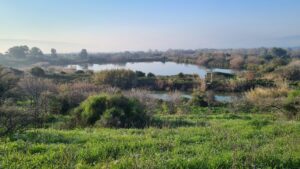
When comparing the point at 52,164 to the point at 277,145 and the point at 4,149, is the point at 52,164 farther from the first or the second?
the point at 277,145

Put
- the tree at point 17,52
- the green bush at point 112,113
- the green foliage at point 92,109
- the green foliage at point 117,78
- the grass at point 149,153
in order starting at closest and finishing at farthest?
1. the grass at point 149,153
2. the green bush at point 112,113
3. the green foliage at point 92,109
4. the green foliage at point 117,78
5. the tree at point 17,52

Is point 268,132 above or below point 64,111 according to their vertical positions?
above

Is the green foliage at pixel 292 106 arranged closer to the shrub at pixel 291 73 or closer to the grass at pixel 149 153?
the grass at pixel 149 153

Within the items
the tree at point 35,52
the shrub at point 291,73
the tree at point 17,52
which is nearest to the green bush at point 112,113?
the shrub at point 291,73

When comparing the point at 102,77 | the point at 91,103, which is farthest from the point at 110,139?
the point at 102,77

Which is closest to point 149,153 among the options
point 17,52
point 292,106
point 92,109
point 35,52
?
point 92,109

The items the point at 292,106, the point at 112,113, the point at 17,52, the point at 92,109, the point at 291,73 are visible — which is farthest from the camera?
the point at 17,52

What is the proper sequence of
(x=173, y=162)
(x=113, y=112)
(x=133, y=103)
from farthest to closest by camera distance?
(x=133, y=103) < (x=113, y=112) < (x=173, y=162)

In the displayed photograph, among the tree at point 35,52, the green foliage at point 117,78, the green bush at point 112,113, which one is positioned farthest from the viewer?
the tree at point 35,52

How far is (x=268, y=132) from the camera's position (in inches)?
320

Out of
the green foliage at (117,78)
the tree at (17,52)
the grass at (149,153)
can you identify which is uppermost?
the tree at (17,52)

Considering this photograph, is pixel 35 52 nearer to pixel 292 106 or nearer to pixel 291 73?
pixel 291 73

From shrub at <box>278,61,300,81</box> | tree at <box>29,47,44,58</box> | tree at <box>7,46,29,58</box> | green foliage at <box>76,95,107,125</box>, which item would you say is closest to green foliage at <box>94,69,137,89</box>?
shrub at <box>278,61,300,81</box>

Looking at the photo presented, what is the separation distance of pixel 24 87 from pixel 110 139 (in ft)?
64.4
